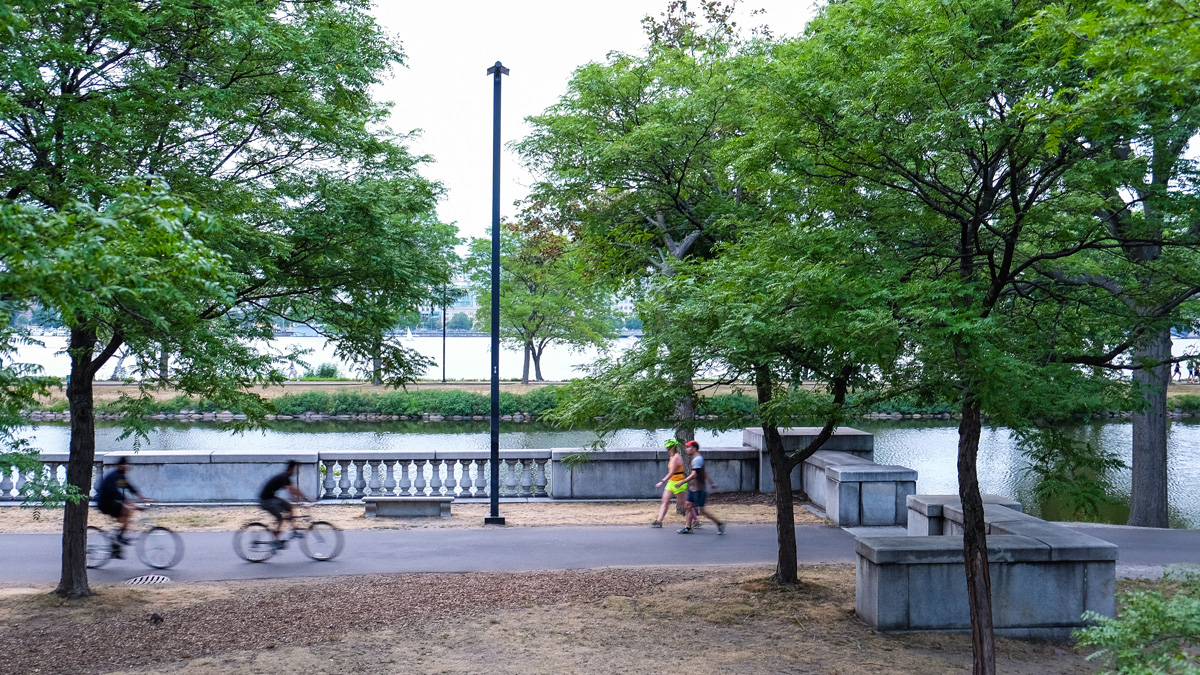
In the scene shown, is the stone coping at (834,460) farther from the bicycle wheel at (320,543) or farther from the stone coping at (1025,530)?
the bicycle wheel at (320,543)

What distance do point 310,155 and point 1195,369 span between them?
31.8 ft

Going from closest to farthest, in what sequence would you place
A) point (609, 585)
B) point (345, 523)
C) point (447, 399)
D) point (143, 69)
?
point (143, 69), point (609, 585), point (345, 523), point (447, 399)

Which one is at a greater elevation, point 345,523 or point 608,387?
point 608,387

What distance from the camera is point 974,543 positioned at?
7023mm

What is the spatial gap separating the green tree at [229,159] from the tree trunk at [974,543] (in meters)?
5.97

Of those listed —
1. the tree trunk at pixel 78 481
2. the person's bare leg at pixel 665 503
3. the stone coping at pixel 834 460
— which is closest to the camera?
the tree trunk at pixel 78 481

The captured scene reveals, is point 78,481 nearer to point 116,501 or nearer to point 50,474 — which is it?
point 116,501

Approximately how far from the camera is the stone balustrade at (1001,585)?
332 inches

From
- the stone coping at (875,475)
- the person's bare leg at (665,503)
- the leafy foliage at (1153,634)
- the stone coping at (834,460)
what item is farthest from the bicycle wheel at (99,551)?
the leafy foliage at (1153,634)

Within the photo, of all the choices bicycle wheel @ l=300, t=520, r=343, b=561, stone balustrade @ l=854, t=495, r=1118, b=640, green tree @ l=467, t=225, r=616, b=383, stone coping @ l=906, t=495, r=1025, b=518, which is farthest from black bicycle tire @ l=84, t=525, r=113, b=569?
green tree @ l=467, t=225, r=616, b=383

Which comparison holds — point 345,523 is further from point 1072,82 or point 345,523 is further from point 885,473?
point 1072,82

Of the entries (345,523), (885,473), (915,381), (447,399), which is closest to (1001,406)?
(915,381)

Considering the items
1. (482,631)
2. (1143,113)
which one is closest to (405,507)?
(482,631)

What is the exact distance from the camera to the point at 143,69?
8.27 m
